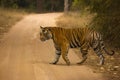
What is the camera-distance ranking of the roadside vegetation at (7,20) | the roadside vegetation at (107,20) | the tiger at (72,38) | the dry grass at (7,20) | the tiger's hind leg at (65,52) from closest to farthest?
the tiger's hind leg at (65,52) → the tiger at (72,38) → the roadside vegetation at (107,20) → the roadside vegetation at (7,20) → the dry grass at (7,20)

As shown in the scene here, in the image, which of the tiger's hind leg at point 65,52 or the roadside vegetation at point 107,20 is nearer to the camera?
the tiger's hind leg at point 65,52

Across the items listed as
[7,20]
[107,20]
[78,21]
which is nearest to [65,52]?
[107,20]

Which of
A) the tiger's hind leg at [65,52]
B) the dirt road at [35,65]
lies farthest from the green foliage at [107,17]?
the tiger's hind leg at [65,52]

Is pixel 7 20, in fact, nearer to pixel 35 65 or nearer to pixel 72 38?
pixel 72 38

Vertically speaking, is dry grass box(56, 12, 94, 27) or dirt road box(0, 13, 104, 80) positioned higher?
dry grass box(56, 12, 94, 27)

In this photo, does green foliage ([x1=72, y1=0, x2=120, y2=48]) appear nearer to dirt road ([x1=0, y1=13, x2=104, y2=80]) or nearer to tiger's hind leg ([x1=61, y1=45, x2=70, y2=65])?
dirt road ([x1=0, y1=13, x2=104, y2=80])

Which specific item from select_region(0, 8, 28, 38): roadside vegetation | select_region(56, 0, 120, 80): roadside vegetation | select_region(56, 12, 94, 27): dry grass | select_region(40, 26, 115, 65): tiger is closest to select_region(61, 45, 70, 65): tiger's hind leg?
select_region(40, 26, 115, 65): tiger

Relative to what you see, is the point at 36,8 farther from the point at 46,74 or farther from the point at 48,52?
the point at 46,74

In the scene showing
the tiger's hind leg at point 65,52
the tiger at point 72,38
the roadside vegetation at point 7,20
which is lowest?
the roadside vegetation at point 7,20

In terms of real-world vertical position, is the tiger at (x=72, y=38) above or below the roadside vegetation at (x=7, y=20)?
above

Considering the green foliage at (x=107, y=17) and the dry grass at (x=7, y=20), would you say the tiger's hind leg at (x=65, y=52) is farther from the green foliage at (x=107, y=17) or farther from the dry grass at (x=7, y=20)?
the dry grass at (x=7, y=20)

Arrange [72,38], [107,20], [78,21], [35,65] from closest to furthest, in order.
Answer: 1. [35,65]
2. [72,38]
3. [107,20]
4. [78,21]

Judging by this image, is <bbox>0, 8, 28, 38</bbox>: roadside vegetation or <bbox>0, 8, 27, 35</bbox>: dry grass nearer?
<bbox>0, 8, 28, 38</bbox>: roadside vegetation

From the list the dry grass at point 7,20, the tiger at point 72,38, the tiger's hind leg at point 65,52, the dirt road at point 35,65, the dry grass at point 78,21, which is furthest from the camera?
the dry grass at point 7,20
